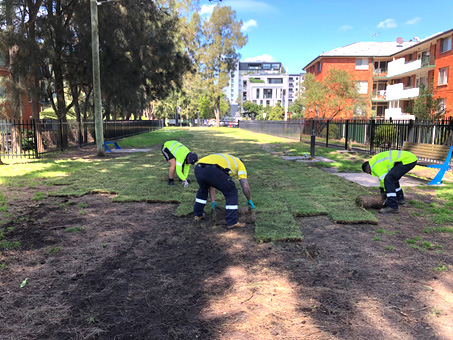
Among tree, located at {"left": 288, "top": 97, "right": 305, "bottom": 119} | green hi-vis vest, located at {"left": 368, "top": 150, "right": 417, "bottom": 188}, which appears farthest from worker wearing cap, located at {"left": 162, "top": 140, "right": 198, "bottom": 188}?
tree, located at {"left": 288, "top": 97, "right": 305, "bottom": 119}

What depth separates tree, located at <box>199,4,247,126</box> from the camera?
58.1m

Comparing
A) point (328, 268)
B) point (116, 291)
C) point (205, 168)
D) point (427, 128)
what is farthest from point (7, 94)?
point (427, 128)

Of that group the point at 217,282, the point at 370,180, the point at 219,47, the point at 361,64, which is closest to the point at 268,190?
the point at 370,180

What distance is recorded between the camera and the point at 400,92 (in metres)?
36.7

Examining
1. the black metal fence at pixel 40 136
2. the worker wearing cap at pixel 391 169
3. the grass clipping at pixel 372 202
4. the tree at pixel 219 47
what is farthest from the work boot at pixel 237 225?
the tree at pixel 219 47

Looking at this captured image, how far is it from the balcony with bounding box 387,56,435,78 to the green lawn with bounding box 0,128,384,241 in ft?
83.9

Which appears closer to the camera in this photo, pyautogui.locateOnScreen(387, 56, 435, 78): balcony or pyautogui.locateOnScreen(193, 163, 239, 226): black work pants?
pyautogui.locateOnScreen(193, 163, 239, 226): black work pants

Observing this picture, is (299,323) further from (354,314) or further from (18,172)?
(18,172)

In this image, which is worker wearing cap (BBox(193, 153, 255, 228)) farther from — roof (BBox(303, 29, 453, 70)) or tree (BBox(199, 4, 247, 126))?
tree (BBox(199, 4, 247, 126))

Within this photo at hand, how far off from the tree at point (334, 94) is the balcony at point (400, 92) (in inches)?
234

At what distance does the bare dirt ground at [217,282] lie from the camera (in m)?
2.85

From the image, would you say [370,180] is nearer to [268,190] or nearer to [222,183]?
[268,190]

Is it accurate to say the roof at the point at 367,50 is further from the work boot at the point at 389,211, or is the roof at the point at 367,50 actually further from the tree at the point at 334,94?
the work boot at the point at 389,211

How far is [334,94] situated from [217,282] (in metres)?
31.4
